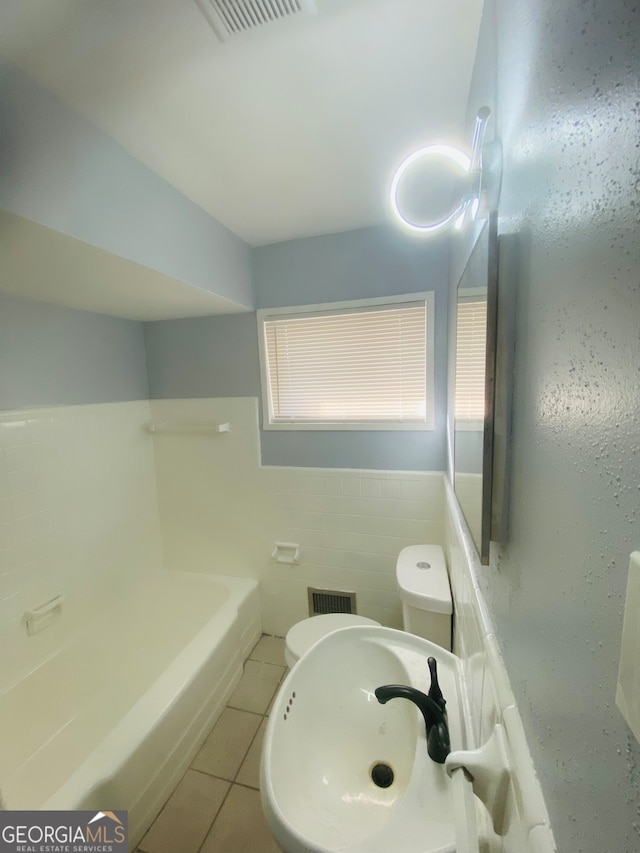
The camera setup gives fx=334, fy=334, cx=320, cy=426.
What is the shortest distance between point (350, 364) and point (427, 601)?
1201 millimetres

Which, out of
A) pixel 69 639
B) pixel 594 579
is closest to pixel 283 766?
pixel 594 579

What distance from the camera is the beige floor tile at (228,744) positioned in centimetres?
140

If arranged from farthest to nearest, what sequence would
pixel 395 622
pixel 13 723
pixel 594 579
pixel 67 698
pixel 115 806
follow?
pixel 395 622
pixel 67 698
pixel 13 723
pixel 115 806
pixel 594 579

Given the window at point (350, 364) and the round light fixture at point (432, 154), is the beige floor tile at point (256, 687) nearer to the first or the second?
the window at point (350, 364)

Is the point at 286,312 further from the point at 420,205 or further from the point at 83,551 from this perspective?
the point at 83,551

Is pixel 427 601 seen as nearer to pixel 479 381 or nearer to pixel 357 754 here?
pixel 357 754

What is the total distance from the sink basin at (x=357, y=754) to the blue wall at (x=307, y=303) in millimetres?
1024

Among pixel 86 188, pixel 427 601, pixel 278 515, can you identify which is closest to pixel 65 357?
pixel 86 188

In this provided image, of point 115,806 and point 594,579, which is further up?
point 594,579

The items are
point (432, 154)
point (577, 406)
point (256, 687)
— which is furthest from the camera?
Result: point (256, 687)

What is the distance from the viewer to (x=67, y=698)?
157cm

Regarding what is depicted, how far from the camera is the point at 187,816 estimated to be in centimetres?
124

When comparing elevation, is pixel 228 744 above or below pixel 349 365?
below

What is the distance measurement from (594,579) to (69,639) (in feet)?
7.37
